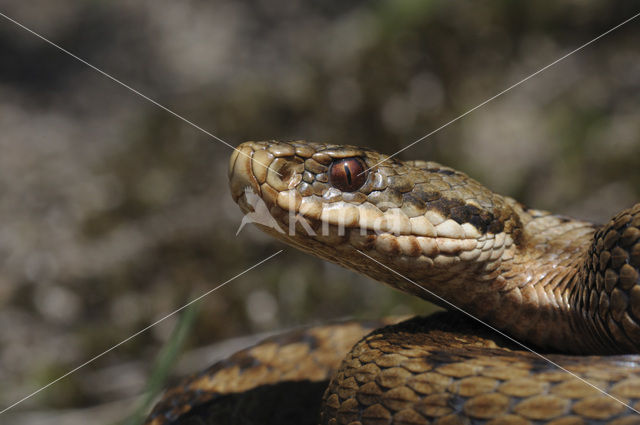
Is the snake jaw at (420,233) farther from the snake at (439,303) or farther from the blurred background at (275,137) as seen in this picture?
the blurred background at (275,137)

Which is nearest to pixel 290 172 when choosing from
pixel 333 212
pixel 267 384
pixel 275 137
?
pixel 333 212

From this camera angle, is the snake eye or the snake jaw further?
the snake eye

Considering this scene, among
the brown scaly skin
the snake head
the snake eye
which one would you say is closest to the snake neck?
the snake head

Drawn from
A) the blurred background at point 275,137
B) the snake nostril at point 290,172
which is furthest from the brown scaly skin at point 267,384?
the blurred background at point 275,137

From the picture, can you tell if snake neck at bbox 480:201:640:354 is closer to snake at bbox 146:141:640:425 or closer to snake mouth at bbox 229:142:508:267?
snake at bbox 146:141:640:425

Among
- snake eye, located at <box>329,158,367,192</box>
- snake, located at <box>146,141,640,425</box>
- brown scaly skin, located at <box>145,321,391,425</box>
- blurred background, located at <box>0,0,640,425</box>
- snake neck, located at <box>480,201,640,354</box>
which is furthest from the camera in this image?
blurred background, located at <box>0,0,640,425</box>

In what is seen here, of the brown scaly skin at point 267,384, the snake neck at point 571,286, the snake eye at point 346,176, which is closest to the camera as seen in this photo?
the snake neck at point 571,286
